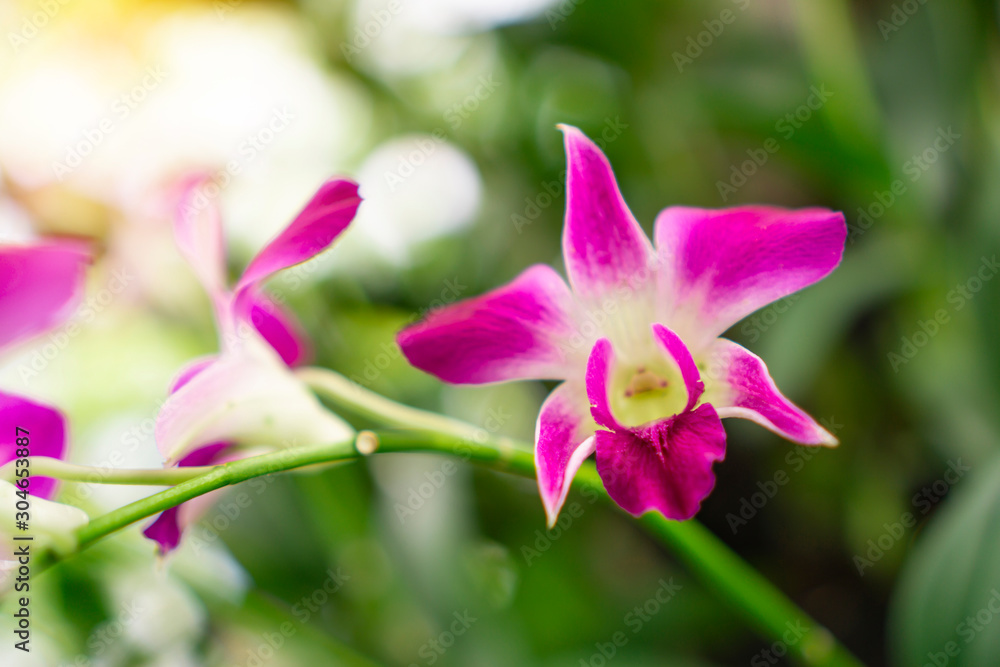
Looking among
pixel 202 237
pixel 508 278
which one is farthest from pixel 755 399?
→ pixel 508 278

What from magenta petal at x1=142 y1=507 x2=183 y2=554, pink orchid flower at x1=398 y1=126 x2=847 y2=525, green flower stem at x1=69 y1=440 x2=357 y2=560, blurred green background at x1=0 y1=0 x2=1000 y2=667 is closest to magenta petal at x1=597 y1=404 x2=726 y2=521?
pink orchid flower at x1=398 y1=126 x2=847 y2=525

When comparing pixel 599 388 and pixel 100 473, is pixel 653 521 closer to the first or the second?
pixel 599 388

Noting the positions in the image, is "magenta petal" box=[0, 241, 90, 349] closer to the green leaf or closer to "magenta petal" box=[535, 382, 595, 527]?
"magenta petal" box=[535, 382, 595, 527]

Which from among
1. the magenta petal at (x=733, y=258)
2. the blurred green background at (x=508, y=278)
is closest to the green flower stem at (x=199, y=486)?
the magenta petal at (x=733, y=258)

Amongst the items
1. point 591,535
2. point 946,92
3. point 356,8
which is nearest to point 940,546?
point 591,535

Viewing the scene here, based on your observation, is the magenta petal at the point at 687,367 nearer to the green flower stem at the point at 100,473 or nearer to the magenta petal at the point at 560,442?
the magenta petal at the point at 560,442
